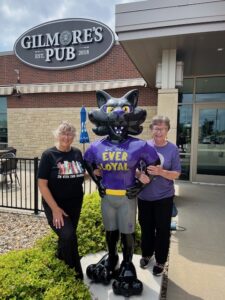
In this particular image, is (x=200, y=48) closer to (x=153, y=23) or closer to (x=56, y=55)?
(x=153, y=23)

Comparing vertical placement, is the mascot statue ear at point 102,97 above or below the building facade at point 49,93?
below

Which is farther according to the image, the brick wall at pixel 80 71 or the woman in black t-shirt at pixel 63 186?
the brick wall at pixel 80 71

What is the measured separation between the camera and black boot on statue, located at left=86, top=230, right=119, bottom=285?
251 centimetres

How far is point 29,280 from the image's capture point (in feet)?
6.32

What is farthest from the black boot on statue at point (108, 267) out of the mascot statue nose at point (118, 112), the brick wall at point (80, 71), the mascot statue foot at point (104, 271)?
the brick wall at point (80, 71)

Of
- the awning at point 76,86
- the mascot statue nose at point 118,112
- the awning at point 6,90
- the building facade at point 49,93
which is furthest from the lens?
the awning at point 6,90

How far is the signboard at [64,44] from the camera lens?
10594mm

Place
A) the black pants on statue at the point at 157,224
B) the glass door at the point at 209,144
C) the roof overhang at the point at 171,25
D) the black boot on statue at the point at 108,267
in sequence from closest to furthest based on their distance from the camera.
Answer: the black boot on statue at the point at 108,267, the black pants on statue at the point at 157,224, the roof overhang at the point at 171,25, the glass door at the point at 209,144

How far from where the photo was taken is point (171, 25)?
156 inches

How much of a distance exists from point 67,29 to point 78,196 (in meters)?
10.1

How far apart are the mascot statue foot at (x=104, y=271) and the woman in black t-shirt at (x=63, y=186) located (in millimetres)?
180

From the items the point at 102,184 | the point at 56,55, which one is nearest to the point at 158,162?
the point at 102,184

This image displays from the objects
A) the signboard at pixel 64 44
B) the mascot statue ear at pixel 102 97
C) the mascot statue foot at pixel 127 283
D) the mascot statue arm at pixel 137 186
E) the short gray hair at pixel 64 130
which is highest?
the signboard at pixel 64 44

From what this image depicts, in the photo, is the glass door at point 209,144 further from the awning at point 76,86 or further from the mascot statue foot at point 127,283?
the mascot statue foot at point 127,283
